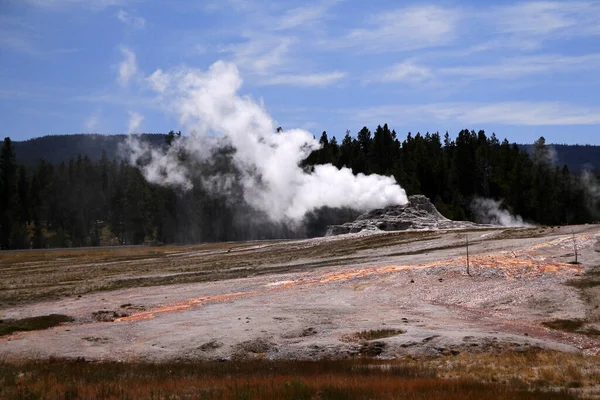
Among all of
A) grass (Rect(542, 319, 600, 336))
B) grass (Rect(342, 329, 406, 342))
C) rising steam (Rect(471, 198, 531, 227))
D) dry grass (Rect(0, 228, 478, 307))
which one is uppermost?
rising steam (Rect(471, 198, 531, 227))

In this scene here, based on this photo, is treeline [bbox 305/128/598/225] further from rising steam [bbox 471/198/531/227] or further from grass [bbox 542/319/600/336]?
grass [bbox 542/319/600/336]

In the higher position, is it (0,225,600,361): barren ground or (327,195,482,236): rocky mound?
(327,195,482,236): rocky mound

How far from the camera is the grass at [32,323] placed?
3484cm

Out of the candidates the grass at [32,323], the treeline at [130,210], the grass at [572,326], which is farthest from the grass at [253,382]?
the treeline at [130,210]

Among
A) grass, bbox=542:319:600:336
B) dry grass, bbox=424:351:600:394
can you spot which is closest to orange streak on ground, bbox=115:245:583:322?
grass, bbox=542:319:600:336

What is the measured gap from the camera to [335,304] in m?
39.4

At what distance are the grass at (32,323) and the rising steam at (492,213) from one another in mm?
101519

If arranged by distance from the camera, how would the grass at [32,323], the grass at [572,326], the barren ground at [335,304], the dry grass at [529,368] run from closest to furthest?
1. the dry grass at [529,368]
2. the barren ground at [335,304]
3. the grass at [572,326]
4. the grass at [32,323]

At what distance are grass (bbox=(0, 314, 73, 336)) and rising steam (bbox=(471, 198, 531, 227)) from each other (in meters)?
102

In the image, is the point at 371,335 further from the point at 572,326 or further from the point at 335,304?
the point at 572,326

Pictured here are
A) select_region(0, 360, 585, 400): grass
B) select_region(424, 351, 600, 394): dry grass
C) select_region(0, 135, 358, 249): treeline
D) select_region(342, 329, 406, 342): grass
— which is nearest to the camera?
select_region(0, 360, 585, 400): grass

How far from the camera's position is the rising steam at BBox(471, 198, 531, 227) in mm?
123188

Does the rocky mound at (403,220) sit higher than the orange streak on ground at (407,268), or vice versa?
the rocky mound at (403,220)

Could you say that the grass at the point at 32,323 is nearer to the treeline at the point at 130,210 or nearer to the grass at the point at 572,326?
the grass at the point at 572,326
